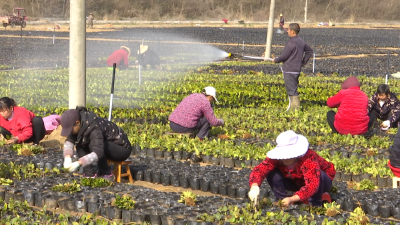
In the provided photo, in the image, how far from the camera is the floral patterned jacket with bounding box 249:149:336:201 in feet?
18.4

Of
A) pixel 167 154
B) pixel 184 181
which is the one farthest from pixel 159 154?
pixel 184 181

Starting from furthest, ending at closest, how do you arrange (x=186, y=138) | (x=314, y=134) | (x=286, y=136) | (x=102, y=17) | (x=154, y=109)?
(x=102, y=17)
(x=154, y=109)
(x=314, y=134)
(x=186, y=138)
(x=286, y=136)

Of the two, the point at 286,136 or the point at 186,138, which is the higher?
the point at 286,136

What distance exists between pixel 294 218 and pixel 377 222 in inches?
32.5

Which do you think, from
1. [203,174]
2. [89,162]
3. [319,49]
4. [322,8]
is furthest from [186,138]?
[322,8]

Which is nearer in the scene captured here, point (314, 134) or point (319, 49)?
point (314, 134)

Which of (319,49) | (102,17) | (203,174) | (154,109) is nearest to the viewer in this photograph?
(203,174)

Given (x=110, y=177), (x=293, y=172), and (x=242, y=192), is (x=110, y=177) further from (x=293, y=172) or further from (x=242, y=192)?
(x=293, y=172)

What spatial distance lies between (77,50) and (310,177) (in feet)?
18.2

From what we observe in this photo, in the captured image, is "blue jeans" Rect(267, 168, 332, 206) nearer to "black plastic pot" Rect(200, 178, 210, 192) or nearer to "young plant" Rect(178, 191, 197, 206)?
"young plant" Rect(178, 191, 197, 206)

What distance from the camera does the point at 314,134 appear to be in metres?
10.7

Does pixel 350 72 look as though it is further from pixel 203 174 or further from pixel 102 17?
pixel 102 17

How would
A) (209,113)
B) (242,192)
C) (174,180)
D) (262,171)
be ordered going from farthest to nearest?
(209,113), (174,180), (242,192), (262,171)

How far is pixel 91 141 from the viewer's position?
22.6ft
